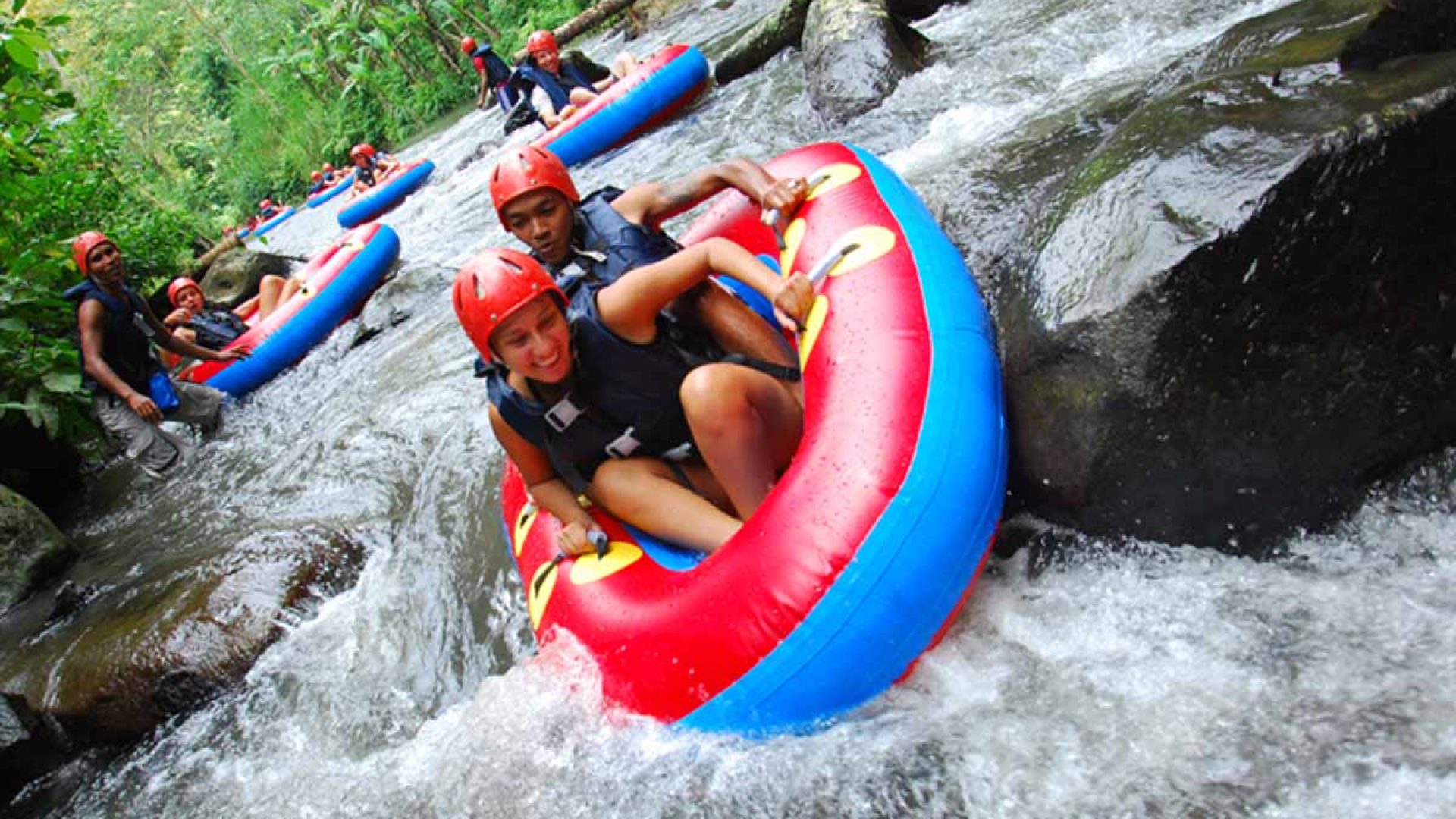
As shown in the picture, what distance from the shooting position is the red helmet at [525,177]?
3.17 m

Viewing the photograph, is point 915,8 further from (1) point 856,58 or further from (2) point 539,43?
(2) point 539,43

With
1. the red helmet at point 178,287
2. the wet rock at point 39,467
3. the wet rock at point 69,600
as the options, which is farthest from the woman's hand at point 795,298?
the red helmet at point 178,287

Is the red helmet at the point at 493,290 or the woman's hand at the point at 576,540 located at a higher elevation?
the red helmet at the point at 493,290

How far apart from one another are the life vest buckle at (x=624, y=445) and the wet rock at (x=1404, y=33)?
2.12 metres

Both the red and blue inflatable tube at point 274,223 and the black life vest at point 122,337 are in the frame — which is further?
the red and blue inflatable tube at point 274,223

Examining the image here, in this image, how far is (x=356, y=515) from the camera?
474 centimetres

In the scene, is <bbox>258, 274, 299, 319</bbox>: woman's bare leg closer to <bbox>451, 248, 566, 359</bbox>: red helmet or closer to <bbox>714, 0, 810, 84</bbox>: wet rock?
<bbox>714, 0, 810, 84</bbox>: wet rock

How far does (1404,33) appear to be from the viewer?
7.53 ft

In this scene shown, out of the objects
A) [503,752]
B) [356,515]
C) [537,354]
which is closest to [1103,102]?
[537,354]

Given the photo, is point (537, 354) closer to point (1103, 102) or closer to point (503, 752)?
point (503, 752)

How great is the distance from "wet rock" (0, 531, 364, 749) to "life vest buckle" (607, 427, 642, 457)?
2024mm

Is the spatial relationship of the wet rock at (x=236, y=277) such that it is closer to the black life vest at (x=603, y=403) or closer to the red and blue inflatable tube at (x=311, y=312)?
the red and blue inflatable tube at (x=311, y=312)

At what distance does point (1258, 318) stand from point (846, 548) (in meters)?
1.05

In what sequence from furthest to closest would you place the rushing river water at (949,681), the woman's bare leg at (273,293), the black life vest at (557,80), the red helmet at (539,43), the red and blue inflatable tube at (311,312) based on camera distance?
1. the black life vest at (557,80)
2. the red helmet at (539,43)
3. the woman's bare leg at (273,293)
4. the red and blue inflatable tube at (311,312)
5. the rushing river water at (949,681)
